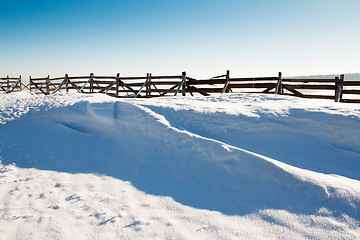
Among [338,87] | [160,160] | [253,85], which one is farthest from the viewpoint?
[253,85]

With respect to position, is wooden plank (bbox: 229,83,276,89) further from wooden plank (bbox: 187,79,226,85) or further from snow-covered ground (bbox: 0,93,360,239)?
snow-covered ground (bbox: 0,93,360,239)

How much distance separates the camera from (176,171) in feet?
8.61

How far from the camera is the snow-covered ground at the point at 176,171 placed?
5.99 ft

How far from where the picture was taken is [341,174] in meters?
2.57

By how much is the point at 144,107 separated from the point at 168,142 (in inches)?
42.9

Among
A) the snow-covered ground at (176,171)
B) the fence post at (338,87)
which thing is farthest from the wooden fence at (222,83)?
the snow-covered ground at (176,171)

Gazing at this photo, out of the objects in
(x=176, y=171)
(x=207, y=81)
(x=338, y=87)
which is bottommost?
(x=176, y=171)

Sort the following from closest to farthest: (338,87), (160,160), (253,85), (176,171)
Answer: (176,171) → (160,160) → (338,87) → (253,85)

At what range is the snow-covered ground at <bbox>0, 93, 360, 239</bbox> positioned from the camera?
1.83 m

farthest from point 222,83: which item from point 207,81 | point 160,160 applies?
point 160,160

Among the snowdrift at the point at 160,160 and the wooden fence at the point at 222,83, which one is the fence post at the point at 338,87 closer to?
the wooden fence at the point at 222,83

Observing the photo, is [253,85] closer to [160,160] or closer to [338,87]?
[338,87]

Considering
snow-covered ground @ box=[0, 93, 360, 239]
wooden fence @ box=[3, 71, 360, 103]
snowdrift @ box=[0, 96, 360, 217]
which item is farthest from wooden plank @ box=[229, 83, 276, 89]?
snowdrift @ box=[0, 96, 360, 217]

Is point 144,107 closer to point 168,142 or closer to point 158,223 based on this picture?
point 168,142
